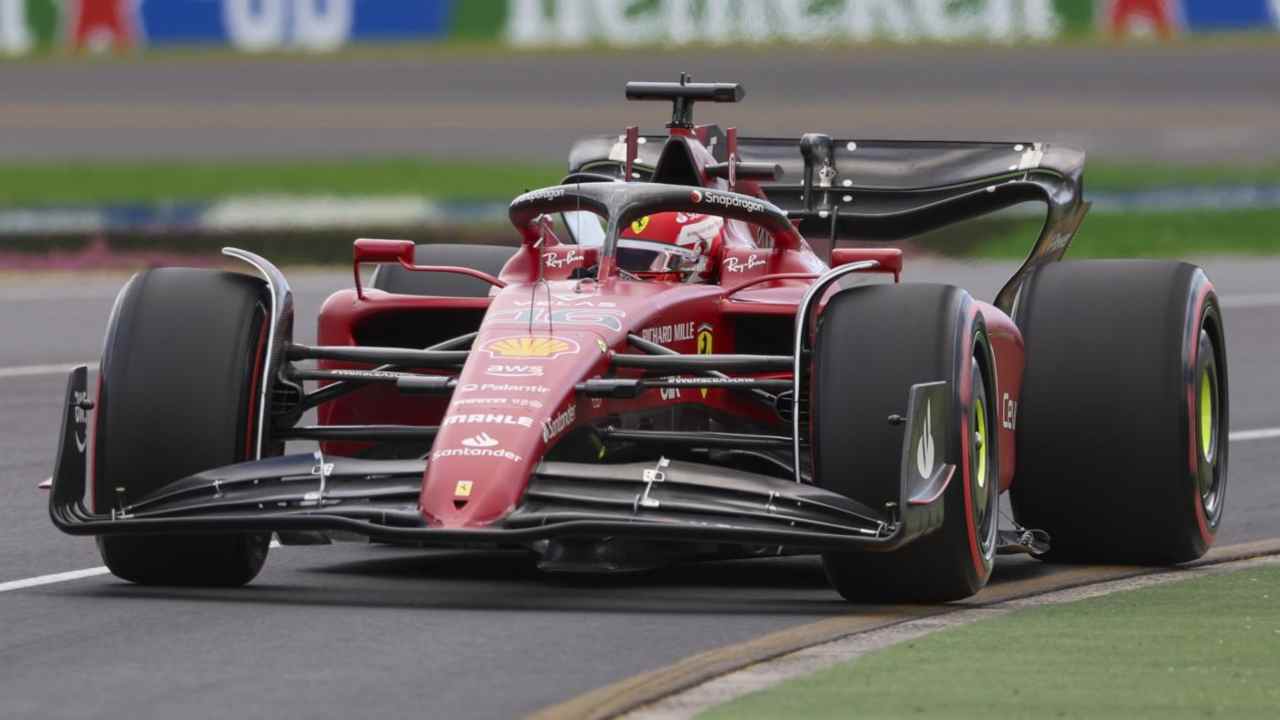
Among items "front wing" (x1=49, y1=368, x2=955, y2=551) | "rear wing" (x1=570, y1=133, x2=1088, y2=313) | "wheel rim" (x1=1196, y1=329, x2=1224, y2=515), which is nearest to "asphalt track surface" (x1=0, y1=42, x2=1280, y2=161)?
"rear wing" (x1=570, y1=133, x2=1088, y2=313)

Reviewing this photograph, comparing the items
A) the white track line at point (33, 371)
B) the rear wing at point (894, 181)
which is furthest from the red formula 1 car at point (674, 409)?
the white track line at point (33, 371)

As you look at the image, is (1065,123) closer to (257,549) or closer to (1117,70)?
(1117,70)

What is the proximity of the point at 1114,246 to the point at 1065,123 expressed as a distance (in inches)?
399

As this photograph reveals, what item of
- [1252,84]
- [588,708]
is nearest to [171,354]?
[588,708]

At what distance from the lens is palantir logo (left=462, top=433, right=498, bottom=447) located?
9109 millimetres

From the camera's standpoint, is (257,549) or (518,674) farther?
(257,549)

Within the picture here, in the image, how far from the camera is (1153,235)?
28.4 m

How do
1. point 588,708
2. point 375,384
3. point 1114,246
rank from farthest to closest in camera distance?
1. point 1114,246
2. point 375,384
3. point 588,708

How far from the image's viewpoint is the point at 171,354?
981 centimetres

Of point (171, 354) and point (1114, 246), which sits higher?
point (171, 354)

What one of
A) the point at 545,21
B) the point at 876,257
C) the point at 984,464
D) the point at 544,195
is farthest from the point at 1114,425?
the point at 545,21

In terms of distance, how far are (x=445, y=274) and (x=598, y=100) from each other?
90.6ft

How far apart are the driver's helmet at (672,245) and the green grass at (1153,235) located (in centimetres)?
1511

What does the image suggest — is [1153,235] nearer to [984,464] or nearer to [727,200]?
[727,200]
